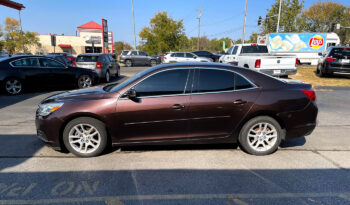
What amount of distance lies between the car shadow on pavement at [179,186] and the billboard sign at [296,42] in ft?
83.4

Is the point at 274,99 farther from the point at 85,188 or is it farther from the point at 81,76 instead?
the point at 81,76

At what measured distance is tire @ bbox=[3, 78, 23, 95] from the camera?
9350mm

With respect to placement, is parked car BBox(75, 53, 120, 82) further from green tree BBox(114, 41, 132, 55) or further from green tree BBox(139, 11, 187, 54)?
green tree BBox(114, 41, 132, 55)

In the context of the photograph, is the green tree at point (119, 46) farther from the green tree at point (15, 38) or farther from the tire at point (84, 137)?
the tire at point (84, 137)

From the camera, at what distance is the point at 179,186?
309 cm

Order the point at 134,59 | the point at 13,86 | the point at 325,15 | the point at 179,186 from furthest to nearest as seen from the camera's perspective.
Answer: the point at 325,15
the point at 134,59
the point at 13,86
the point at 179,186

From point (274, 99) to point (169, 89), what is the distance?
1749 millimetres

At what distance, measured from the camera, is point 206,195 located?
2889 mm

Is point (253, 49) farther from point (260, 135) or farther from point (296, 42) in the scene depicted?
point (296, 42)

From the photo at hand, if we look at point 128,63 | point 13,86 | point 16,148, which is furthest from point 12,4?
point 16,148

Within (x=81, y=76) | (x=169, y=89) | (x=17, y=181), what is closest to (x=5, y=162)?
(x=17, y=181)

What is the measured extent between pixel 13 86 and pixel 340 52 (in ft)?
53.9

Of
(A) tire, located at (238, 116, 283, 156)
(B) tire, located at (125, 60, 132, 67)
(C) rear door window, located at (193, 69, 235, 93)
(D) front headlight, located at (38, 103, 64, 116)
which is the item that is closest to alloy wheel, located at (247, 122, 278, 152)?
(A) tire, located at (238, 116, 283, 156)

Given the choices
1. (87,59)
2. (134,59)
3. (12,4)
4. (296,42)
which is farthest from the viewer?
(134,59)
